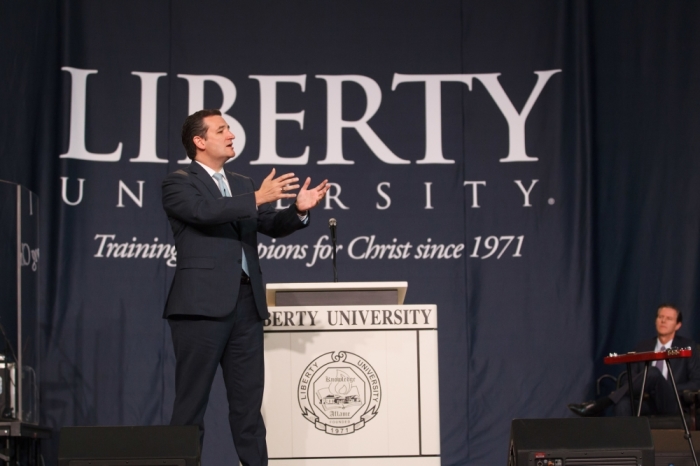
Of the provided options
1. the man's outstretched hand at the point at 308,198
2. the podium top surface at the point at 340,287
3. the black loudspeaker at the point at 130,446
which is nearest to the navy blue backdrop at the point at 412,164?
the podium top surface at the point at 340,287

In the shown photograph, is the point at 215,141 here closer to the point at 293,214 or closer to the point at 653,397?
the point at 293,214

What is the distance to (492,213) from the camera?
5.90 m

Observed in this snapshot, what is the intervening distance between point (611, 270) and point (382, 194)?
1581mm

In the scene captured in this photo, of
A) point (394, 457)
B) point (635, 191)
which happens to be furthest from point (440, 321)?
point (394, 457)

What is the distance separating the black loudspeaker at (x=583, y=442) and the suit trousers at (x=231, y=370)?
89 cm

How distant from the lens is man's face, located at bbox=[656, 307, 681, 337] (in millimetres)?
5410

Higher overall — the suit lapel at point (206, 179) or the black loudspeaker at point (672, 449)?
the suit lapel at point (206, 179)

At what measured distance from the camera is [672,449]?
4074mm

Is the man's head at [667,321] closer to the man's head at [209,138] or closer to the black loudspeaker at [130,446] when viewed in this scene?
the man's head at [209,138]

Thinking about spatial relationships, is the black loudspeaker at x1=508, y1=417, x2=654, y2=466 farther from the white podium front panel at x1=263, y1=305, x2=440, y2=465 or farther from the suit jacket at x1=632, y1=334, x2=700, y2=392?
the suit jacket at x1=632, y1=334, x2=700, y2=392

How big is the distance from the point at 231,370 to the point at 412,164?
3050mm

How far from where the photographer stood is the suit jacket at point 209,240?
10.1 feet

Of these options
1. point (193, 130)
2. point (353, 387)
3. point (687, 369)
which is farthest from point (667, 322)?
point (193, 130)

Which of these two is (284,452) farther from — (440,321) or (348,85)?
(348,85)
